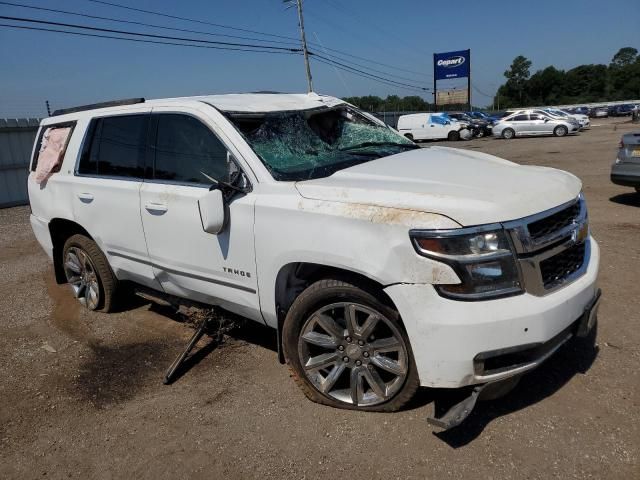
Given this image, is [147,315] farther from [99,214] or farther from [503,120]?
[503,120]

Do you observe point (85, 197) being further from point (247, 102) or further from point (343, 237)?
point (343, 237)

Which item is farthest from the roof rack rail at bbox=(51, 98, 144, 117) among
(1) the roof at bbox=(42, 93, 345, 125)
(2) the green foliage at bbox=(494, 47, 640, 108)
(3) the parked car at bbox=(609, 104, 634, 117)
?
(2) the green foliage at bbox=(494, 47, 640, 108)

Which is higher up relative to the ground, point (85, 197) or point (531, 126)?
point (85, 197)

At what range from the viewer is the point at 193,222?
3.40 m

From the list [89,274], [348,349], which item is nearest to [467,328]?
[348,349]

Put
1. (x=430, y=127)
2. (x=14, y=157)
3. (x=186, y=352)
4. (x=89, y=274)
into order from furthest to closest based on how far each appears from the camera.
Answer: (x=430, y=127) → (x=14, y=157) → (x=89, y=274) → (x=186, y=352)

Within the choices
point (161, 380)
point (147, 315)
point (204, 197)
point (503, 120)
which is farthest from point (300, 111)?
point (503, 120)

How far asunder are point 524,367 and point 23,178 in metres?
14.2

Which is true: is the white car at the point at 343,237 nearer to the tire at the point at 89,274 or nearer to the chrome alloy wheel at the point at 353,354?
the chrome alloy wheel at the point at 353,354

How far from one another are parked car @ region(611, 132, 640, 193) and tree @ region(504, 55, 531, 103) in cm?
13664

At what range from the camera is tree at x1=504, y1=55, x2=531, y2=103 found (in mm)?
131875

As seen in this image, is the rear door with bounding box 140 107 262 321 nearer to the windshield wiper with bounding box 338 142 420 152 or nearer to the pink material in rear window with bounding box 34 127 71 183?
the windshield wiper with bounding box 338 142 420 152

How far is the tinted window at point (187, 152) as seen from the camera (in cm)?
338

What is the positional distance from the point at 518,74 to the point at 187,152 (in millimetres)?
146237
